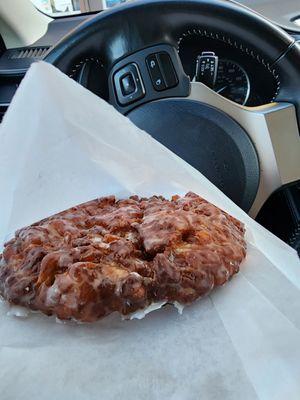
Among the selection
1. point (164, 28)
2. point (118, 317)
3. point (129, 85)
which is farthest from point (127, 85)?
point (118, 317)

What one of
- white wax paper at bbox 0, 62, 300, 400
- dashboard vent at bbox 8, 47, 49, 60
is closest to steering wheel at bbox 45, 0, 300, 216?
white wax paper at bbox 0, 62, 300, 400

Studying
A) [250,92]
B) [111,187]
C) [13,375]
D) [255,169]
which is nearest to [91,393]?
[13,375]

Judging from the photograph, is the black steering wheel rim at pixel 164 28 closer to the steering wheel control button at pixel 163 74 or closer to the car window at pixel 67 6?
the steering wheel control button at pixel 163 74

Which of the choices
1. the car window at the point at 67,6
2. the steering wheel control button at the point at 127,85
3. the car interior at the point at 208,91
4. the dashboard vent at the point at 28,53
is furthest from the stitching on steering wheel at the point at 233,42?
the car window at the point at 67,6

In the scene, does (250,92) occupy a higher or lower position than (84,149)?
lower

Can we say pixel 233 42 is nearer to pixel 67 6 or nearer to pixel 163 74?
pixel 163 74

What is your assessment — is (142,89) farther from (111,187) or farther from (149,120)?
(111,187)
